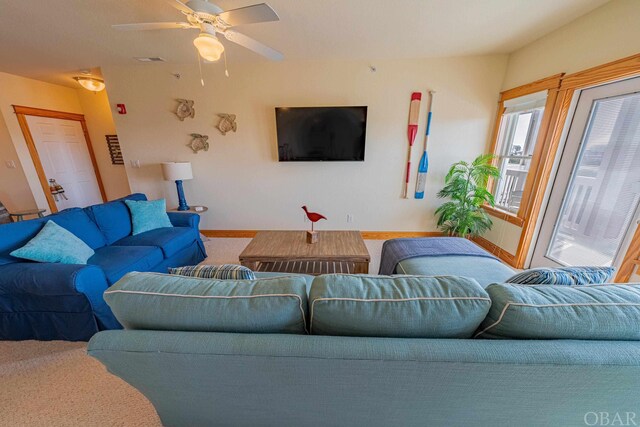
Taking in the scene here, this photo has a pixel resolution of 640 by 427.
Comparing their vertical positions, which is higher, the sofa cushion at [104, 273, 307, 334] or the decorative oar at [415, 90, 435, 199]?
the decorative oar at [415, 90, 435, 199]

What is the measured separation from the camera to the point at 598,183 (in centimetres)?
194

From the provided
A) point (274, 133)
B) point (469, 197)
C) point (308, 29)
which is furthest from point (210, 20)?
point (469, 197)

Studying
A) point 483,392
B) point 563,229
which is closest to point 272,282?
point 483,392

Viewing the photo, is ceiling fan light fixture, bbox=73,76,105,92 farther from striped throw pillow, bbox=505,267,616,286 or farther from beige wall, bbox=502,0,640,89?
beige wall, bbox=502,0,640,89

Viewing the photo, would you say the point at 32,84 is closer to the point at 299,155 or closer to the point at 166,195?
the point at 166,195

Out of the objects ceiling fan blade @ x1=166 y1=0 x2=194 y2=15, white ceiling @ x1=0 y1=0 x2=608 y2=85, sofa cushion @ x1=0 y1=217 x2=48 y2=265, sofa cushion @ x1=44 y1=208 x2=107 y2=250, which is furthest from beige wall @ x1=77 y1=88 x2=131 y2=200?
ceiling fan blade @ x1=166 y1=0 x2=194 y2=15

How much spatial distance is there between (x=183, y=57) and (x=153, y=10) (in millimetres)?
1021

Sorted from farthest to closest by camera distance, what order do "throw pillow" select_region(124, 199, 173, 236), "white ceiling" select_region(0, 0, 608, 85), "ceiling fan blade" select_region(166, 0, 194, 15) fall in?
"throw pillow" select_region(124, 199, 173, 236), "white ceiling" select_region(0, 0, 608, 85), "ceiling fan blade" select_region(166, 0, 194, 15)

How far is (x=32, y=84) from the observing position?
336cm

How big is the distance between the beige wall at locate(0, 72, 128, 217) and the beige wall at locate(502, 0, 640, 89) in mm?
6178

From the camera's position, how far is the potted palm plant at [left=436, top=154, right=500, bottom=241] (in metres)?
2.79

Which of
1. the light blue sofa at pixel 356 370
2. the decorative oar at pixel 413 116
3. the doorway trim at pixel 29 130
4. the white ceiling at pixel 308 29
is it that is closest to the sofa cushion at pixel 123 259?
the light blue sofa at pixel 356 370

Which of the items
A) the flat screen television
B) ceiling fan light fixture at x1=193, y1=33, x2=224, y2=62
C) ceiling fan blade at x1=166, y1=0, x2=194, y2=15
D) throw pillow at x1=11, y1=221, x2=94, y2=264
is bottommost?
throw pillow at x1=11, y1=221, x2=94, y2=264

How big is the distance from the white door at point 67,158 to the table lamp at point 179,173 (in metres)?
2.25
